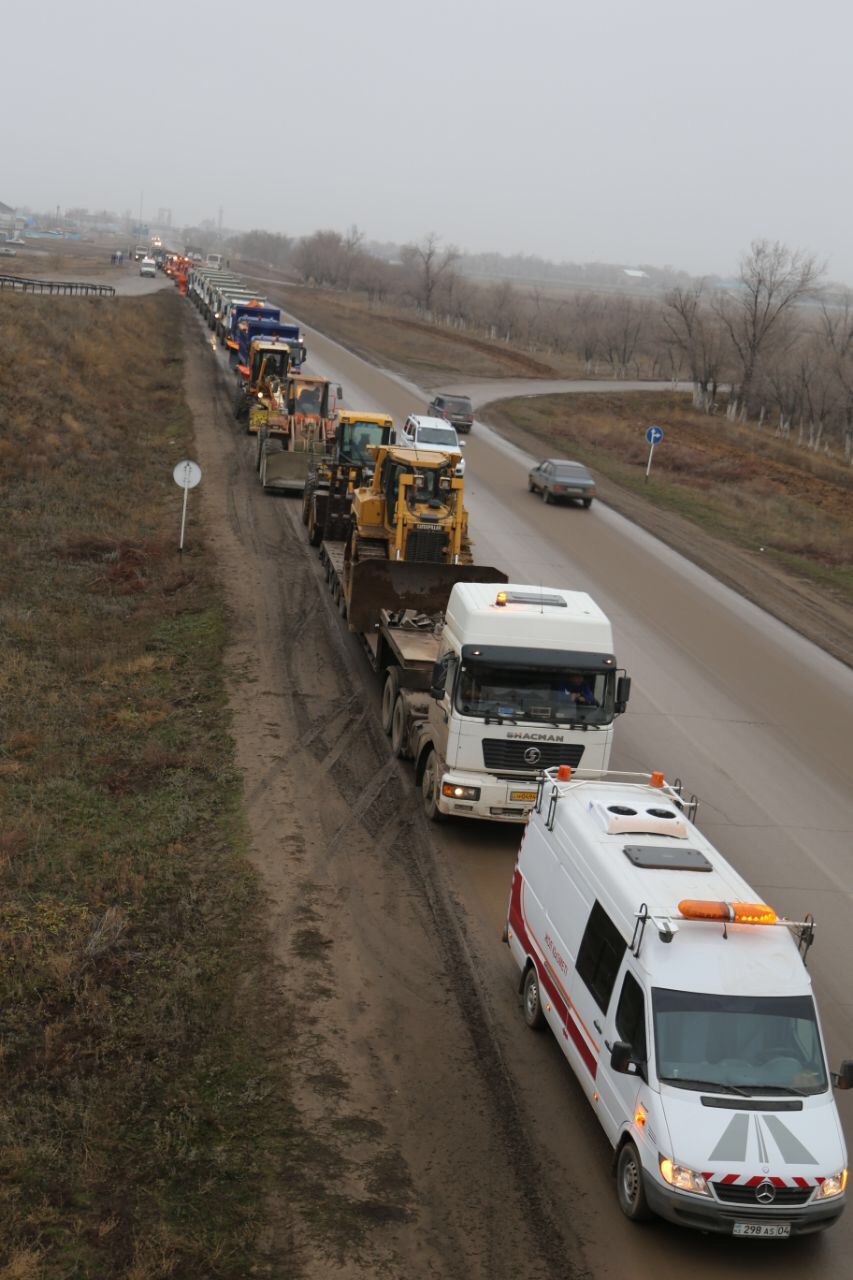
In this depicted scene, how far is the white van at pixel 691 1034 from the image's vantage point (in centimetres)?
840

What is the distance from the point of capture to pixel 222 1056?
10.7 m

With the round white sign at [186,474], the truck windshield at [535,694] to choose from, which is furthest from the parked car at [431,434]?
the truck windshield at [535,694]

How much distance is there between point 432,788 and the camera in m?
15.8

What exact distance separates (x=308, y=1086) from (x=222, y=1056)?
82cm

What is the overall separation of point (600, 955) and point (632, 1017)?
2.49ft

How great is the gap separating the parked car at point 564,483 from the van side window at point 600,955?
29133mm

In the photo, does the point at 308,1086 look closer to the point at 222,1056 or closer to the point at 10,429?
the point at 222,1056

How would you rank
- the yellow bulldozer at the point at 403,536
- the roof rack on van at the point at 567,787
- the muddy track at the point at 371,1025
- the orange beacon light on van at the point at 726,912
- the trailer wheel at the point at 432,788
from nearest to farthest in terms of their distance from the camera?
the muddy track at the point at 371,1025 < the orange beacon light on van at the point at 726,912 < the roof rack on van at the point at 567,787 < the trailer wheel at the point at 432,788 < the yellow bulldozer at the point at 403,536

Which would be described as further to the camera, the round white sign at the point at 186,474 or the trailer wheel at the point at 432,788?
the round white sign at the point at 186,474

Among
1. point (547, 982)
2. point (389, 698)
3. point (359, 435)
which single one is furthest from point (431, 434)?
point (547, 982)

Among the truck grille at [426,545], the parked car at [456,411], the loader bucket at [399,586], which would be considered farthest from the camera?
the parked car at [456,411]

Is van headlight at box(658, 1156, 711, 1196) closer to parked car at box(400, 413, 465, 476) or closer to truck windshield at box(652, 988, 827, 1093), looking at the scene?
truck windshield at box(652, 988, 827, 1093)

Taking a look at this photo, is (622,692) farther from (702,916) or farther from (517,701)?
(702,916)

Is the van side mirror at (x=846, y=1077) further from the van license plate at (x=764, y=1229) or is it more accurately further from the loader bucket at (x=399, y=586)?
the loader bucket at (x=399, y=586)
